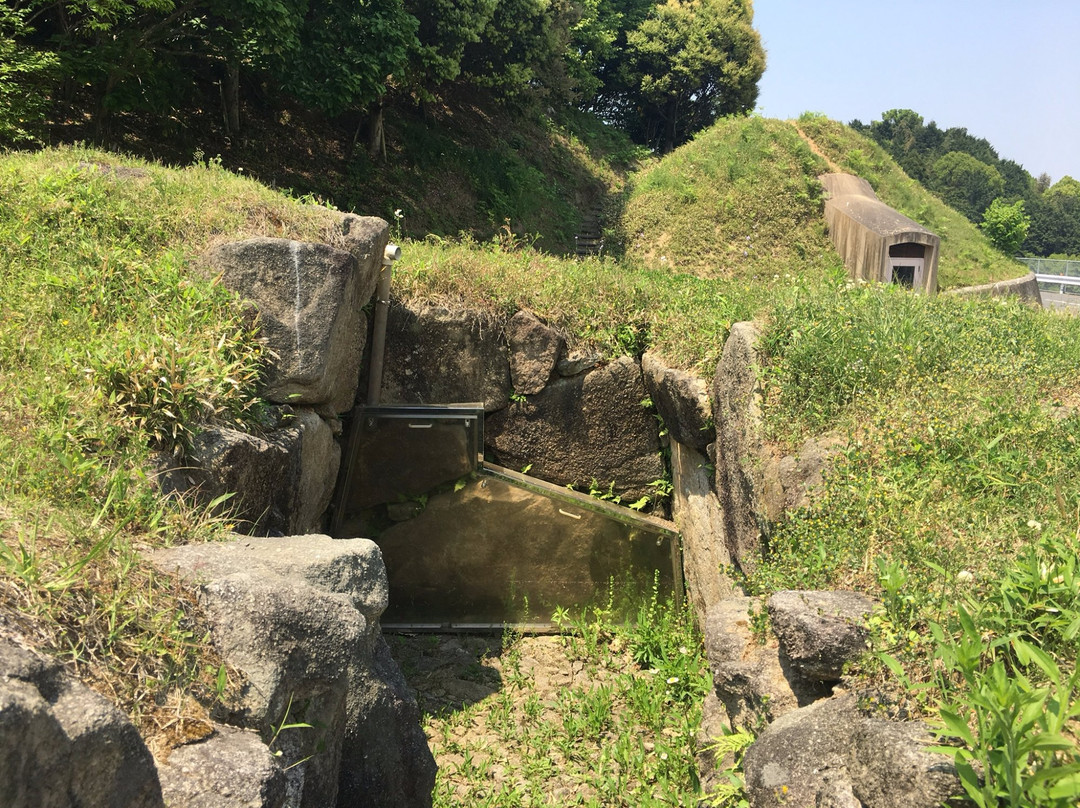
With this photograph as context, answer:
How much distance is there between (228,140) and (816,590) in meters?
13.8

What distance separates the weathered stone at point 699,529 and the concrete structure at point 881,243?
32.3 feet

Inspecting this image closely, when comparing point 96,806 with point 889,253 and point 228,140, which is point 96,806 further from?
point 889,253

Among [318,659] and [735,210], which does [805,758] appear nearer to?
[318,659]

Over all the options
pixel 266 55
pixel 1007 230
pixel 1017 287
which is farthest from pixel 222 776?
pixel 1007 230

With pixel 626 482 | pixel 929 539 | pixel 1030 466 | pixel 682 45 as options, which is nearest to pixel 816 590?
pixel 929 539

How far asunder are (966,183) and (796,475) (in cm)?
6084

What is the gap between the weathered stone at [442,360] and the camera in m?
7.23

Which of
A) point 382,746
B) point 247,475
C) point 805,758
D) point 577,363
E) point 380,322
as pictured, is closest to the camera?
point 805,758

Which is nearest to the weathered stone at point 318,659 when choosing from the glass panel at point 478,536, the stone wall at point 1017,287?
the glass panel at point 478,536

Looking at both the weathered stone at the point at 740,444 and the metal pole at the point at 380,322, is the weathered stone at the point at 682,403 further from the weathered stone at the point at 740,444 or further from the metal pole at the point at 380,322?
the metal pole at the point at 380,322

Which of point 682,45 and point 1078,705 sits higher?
point 682,45

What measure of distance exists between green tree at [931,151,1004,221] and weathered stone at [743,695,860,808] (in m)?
59.5

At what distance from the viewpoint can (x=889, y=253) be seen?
16312 millimetres

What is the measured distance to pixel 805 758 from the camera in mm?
3180
